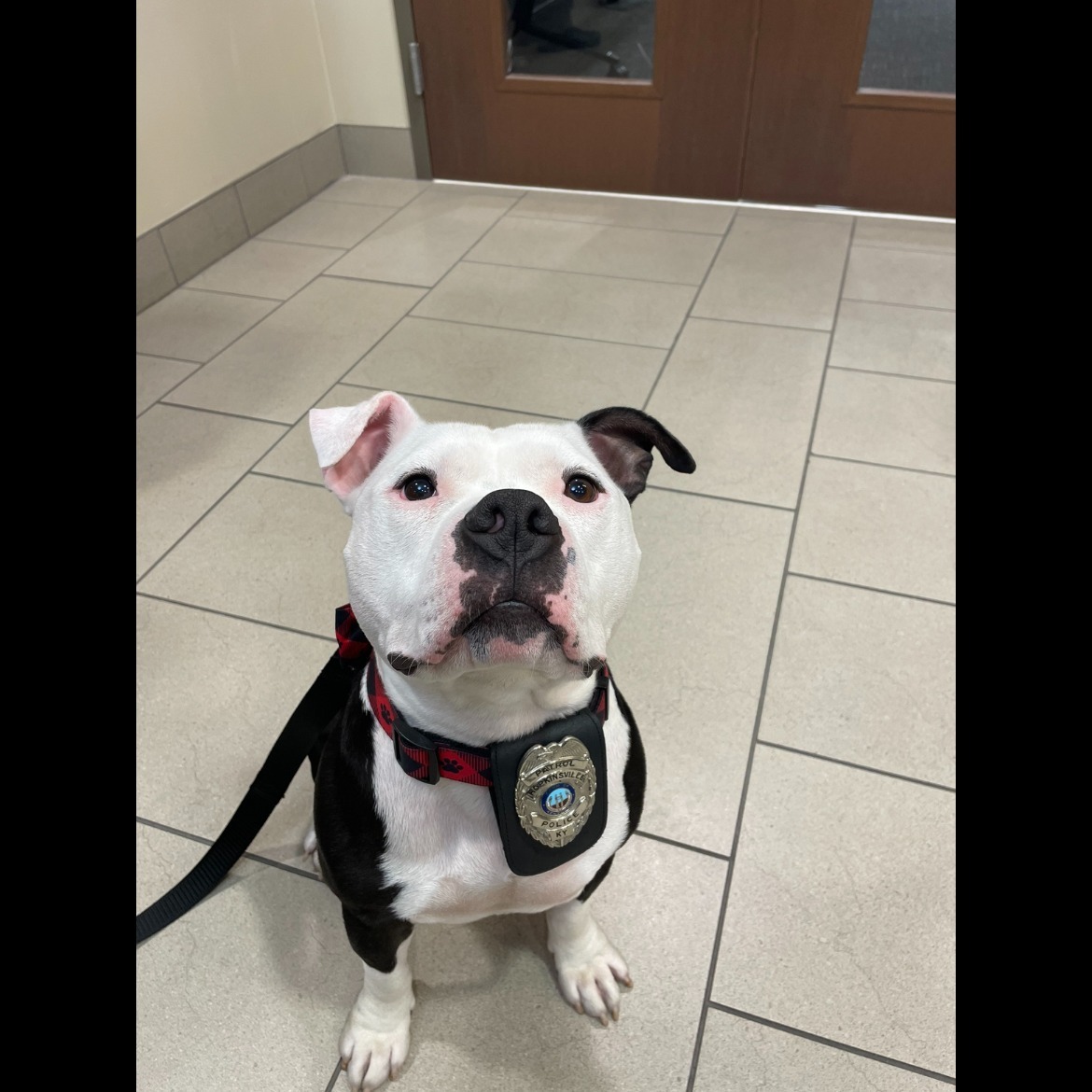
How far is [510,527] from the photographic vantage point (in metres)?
0.73

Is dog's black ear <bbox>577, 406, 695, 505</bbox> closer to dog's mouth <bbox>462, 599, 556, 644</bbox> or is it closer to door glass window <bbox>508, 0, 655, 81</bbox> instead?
dog's mouth <bbox>462, 599, 556, 644</bbox>

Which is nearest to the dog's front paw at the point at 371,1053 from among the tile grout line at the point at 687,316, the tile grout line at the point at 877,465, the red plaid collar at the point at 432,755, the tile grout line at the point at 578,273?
the red plaid collar at the point at 432,755

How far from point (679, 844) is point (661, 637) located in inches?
19.1

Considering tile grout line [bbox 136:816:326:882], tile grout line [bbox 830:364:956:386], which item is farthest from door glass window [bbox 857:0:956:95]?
tile grout line [bbox 136:816:326:882]

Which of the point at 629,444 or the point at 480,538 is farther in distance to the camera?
the point at 629,444

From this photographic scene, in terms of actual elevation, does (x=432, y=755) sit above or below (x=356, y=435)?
below

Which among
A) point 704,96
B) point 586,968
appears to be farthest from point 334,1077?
point 704,96

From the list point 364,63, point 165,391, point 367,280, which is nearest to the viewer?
point 165,391

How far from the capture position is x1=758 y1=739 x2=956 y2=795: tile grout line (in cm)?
150

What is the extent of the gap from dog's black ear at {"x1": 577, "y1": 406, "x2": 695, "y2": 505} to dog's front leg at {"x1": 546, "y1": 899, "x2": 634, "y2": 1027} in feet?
2.12

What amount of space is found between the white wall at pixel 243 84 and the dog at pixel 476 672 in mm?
2681

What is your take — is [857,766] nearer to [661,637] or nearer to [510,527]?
[661,637]

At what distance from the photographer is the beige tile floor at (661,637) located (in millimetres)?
1200

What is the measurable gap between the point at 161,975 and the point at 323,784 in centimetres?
54
